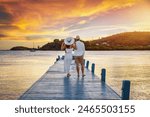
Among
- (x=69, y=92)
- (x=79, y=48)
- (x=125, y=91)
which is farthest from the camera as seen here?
(x=79, y=48)

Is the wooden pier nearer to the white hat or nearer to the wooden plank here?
the wooden plank

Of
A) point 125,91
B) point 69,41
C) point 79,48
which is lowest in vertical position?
point 125,91

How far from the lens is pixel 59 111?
10.4 metres

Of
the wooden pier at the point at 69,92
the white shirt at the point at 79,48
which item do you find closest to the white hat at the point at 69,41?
the white shirt at the point at 79,48

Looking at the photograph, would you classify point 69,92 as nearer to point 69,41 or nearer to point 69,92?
point 69,92

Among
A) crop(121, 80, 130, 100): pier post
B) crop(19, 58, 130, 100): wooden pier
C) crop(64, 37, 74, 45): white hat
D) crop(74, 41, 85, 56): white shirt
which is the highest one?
crop(64, 37, 74, 45): white hat

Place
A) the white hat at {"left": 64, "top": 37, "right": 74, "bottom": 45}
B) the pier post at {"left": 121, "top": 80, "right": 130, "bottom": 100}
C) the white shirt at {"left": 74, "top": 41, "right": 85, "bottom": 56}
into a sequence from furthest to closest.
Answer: the white hat at {"left": 64, "top": 37, "right": 74, "bottom": 45}, the white shirt at {"left": 74, "top": 41, "right": 85, "bottom": 56}, the pier post at {"left": 121, "top": 80, "right": 130, "bottom": 100}

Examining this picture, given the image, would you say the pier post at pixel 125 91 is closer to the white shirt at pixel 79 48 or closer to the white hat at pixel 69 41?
the white shirt at pixel 79 48

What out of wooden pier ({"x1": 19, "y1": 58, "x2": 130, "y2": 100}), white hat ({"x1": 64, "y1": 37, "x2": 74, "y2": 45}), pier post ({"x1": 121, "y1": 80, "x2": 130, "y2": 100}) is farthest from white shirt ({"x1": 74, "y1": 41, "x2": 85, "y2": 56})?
pier post ({"x1": 121, "y1": 80, "x2": 130, "y2": 100})

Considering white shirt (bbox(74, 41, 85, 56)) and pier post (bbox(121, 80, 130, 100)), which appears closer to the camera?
pier post (bbox(121, 80, 130, 100))

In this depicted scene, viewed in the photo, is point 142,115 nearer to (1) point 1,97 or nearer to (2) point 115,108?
(2) point 115,108

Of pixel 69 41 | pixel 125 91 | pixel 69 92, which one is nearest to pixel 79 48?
pixel 69 41

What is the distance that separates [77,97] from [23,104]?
257 centimetres

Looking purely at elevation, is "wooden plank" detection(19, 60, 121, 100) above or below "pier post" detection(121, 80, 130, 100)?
below
